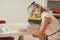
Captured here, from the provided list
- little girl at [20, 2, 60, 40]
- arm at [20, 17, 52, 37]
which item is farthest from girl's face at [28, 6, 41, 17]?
arm at [20, 17, 52, 37]

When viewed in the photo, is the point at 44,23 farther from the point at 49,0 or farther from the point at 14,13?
the point at 14,13

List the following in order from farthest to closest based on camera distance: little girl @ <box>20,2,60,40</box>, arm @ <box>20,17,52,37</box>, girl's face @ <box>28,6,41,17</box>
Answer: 1. girl's face @ <box>28,6,41,17</box>
2. little girl @ <box>20,2,60,40</box>
3. arm @ <box>20,17,52,37</box>

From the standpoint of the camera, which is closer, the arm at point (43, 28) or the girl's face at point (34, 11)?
the arm at point (43, 28)

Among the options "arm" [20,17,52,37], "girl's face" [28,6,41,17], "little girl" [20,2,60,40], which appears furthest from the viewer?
"girl's face" [28,6,41,17]

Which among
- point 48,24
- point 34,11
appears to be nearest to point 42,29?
point 48,24

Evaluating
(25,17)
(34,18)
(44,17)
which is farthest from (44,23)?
(25,17)

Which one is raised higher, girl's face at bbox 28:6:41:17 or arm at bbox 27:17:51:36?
girl's face at bbox 28:6:41:17

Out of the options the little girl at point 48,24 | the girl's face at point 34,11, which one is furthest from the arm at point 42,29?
the girl's face at point 34,11

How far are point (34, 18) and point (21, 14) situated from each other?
2.84ft

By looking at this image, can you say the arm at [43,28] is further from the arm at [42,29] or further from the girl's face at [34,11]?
the girl's face at [34,11]

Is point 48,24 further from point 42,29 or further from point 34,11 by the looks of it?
point 34,11

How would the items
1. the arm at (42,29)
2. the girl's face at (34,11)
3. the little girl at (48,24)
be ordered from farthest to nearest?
the girl's face at (34,11), the little girl at (48,24), the arm at (42,29)

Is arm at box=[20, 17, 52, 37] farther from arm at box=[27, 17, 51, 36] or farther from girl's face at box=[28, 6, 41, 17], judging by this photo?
girl's face at box=[28, 6, 41, 17]

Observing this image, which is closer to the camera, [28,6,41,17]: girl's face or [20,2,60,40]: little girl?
[20,2,60,40]: little girl
